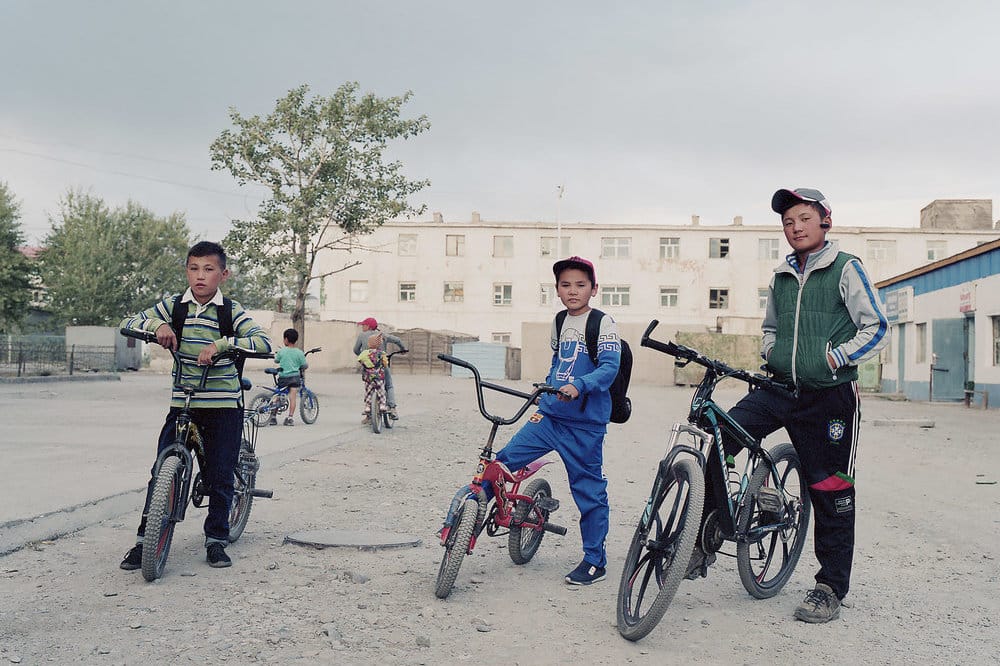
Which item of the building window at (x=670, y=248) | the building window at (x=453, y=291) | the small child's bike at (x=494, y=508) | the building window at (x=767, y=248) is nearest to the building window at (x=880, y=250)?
the building window at (x=767, y=248)

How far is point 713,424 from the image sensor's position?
14.8 feet

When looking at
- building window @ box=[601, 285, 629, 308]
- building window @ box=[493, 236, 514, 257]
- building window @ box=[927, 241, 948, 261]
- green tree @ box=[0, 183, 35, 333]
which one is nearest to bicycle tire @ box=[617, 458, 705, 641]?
green tree @ box=[0, 183, 35, 333]

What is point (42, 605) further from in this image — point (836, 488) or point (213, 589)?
point (836, 488)

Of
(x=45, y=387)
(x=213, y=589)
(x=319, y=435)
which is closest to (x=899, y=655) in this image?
(x=213, y=589)

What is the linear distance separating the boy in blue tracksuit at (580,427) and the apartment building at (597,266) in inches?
2102

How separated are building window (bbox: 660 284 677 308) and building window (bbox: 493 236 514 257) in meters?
9.70

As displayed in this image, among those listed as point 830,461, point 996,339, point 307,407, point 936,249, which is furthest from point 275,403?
point 936,249

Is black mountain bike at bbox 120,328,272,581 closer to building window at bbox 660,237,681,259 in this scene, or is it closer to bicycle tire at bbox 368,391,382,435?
bicycle tire at bbox 368,391,382,435

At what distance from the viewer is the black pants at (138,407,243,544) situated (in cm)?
532

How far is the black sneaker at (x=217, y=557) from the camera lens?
5.29 metres

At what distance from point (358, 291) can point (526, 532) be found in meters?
55.4

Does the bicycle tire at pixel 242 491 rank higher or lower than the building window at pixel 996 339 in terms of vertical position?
lower

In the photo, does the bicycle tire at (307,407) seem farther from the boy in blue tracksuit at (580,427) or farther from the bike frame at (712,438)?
the bike frame at (712,438)

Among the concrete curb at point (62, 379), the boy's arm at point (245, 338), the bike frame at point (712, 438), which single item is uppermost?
the boy's arm at point (245, 338)
